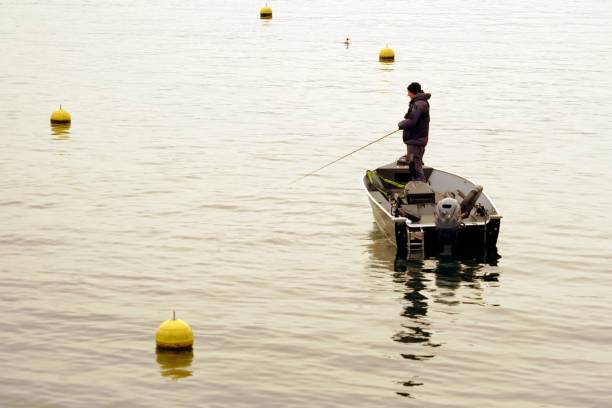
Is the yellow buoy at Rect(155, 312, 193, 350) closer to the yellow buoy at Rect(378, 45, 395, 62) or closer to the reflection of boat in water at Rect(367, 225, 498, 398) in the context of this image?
the reflection of boat in water at Rect(367, 225, 498, 398)

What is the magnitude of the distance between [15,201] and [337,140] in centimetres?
1190

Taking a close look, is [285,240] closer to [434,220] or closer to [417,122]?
[434,220]

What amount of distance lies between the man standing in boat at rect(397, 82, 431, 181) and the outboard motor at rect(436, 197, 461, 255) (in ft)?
11.6

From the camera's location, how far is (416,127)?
2511cm

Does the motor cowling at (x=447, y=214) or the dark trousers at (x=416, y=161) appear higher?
the dark trousers at (x=416, y=161)

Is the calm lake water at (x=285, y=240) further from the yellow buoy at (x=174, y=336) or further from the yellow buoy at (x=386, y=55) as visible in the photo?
the yellow buoy at (x=386, y=55)

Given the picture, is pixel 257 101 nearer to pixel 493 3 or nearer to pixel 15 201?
pixel 15 201

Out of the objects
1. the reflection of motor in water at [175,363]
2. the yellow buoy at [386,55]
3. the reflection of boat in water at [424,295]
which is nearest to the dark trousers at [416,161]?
the reflection of boat in water at [424,295]

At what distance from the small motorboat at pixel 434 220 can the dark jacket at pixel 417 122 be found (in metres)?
1.02

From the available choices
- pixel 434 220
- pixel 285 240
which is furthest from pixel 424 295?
pixel 285 240

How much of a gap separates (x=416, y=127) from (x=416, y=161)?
0.71m

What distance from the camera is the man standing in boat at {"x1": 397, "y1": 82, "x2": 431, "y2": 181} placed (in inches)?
978

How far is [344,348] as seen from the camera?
18.0 m

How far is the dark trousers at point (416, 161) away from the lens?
25.2 metres
